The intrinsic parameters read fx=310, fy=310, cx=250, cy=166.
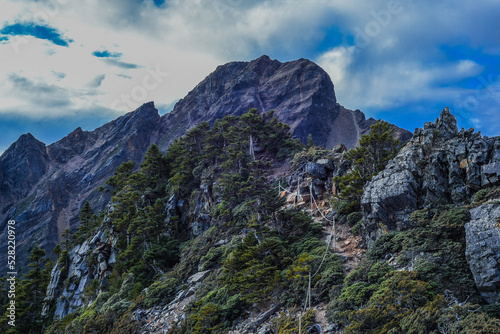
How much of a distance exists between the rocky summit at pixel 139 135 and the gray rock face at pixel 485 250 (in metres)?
58.9

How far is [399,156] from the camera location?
18531 millimetres

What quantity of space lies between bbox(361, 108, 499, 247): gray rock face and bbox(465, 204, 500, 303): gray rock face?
2.65m

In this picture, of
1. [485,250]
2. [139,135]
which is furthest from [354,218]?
[139,135]

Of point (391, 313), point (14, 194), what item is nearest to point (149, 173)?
point (391, 313)

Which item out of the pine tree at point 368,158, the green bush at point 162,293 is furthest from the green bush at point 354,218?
the green bush at point 162,293

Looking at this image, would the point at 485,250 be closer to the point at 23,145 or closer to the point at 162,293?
the point at 162,293

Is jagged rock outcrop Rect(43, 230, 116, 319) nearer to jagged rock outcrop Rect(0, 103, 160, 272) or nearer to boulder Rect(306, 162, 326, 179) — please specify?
boulder Rect(306, 162, 326, 179)

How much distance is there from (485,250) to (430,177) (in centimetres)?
577

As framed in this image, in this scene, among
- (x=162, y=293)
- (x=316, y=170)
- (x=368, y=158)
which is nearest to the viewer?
(x=368, y=158)

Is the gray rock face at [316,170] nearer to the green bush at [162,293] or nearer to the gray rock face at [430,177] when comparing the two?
the gray rock face at [430,177]

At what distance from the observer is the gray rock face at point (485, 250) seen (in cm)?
1050

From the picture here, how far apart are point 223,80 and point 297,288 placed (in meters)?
88.3

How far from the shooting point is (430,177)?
1631 centimetres

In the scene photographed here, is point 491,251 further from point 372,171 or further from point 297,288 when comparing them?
point 372,171
